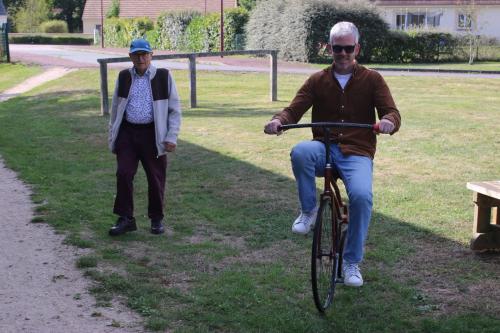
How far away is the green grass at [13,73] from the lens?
93.2 ft

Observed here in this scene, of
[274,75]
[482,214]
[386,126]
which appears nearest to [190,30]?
[274,75]

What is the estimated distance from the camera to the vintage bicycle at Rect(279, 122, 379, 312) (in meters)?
4.86

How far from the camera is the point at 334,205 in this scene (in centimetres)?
510

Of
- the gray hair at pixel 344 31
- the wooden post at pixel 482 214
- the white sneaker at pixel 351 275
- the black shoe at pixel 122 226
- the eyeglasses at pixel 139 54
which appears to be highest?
the gray hair at pixel 344 31

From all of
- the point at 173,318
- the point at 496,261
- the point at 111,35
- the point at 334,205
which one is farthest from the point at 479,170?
the point at 111,35

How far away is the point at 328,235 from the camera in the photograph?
201 inches

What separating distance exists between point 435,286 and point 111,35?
206 feet

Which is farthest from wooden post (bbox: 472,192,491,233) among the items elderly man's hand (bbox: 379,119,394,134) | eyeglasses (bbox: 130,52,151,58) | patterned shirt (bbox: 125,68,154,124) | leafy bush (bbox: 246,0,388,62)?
leafy bush (bbox: 246,0,388,62)

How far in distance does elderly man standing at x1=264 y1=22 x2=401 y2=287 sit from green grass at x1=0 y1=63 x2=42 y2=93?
22.4m

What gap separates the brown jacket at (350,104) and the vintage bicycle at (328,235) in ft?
0.79

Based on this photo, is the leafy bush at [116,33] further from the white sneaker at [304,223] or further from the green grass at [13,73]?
the white sneaker at [304,223]

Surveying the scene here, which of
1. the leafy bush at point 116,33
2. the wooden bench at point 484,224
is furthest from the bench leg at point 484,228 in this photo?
the leafy bush at point 116,33

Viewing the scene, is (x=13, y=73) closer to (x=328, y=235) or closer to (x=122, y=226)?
(x=122, y=226)

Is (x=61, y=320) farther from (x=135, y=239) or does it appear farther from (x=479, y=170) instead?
(x=479, y=170)
